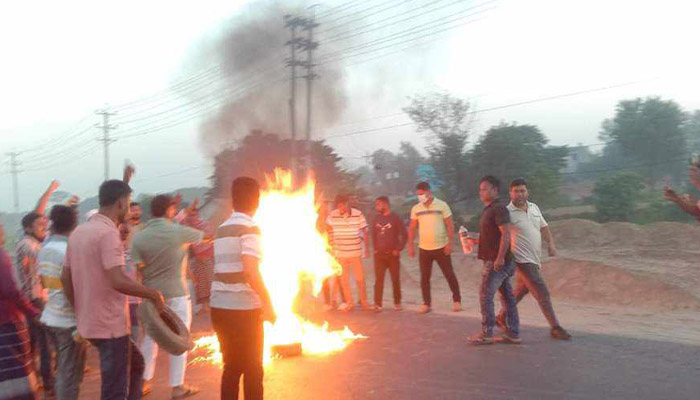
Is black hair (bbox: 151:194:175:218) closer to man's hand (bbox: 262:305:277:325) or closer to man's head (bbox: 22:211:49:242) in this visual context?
man's head (bbox: 22:211:49:242)

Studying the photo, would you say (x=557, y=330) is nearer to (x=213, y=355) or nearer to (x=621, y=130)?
(x=213, y=355)

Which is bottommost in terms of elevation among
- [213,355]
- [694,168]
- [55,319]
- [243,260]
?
[213,355]

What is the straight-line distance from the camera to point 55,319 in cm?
502

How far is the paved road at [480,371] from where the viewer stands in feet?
18.1

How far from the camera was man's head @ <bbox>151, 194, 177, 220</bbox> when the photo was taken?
5941 mm

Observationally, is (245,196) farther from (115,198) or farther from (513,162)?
(513,162)

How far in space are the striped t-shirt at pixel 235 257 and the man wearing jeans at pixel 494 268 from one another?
3625mm

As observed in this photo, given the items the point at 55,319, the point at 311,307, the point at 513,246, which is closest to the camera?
the point at 55,319

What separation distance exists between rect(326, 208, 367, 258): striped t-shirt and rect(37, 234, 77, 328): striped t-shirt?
555cm

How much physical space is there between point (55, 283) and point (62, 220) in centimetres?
56

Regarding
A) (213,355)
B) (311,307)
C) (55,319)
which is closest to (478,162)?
(311,307)

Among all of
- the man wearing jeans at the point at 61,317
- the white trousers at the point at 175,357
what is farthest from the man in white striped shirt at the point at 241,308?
the white trousers at the point at 175,357

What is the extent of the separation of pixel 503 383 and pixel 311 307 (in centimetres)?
491

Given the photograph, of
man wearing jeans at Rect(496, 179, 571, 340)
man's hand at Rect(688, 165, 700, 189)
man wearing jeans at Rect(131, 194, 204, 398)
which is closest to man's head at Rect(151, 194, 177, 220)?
man wearing jeans at Rect(131, 194, 204, 398)
